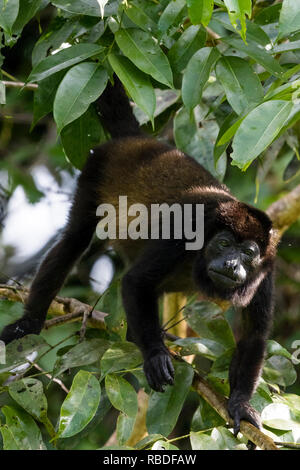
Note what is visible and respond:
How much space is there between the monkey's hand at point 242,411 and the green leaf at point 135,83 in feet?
4.07

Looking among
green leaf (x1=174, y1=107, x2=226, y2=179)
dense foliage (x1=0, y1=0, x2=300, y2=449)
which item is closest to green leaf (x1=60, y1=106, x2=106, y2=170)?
dense foliage (x1=0, y1=0, x2=300, y2=449)

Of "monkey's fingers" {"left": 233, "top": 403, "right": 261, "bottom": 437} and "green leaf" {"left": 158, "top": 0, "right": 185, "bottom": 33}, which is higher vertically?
"green leaf" {"left": 158, "top": 0, "right": 185, "bottom": 33}

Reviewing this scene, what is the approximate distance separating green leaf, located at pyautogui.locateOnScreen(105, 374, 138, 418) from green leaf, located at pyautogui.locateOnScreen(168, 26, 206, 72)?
1307 millimetres

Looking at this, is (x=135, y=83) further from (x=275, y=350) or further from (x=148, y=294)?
(x=275, y=350)

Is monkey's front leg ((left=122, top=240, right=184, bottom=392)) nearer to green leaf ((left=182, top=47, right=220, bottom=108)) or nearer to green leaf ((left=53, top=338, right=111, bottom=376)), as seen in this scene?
green leaf ((left=53, top=338, right=111, bottom=376))

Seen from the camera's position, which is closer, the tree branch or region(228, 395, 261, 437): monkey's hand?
region(228, 395, 261, 437): monkey's hand

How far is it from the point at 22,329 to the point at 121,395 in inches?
57.8

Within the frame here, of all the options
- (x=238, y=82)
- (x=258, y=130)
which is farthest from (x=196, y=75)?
(x=258, y=130)

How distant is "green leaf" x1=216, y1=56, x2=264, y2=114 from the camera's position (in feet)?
8.30

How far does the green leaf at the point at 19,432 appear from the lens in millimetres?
2314

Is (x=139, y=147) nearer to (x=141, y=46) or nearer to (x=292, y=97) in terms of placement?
(x=141, y=46)

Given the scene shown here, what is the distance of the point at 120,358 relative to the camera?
264cm

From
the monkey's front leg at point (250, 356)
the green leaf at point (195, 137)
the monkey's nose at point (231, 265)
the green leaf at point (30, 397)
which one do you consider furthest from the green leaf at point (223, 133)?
the green leaf at point (30, 397)

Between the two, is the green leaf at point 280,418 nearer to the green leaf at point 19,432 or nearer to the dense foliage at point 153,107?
the dense foliage at point 153,107
